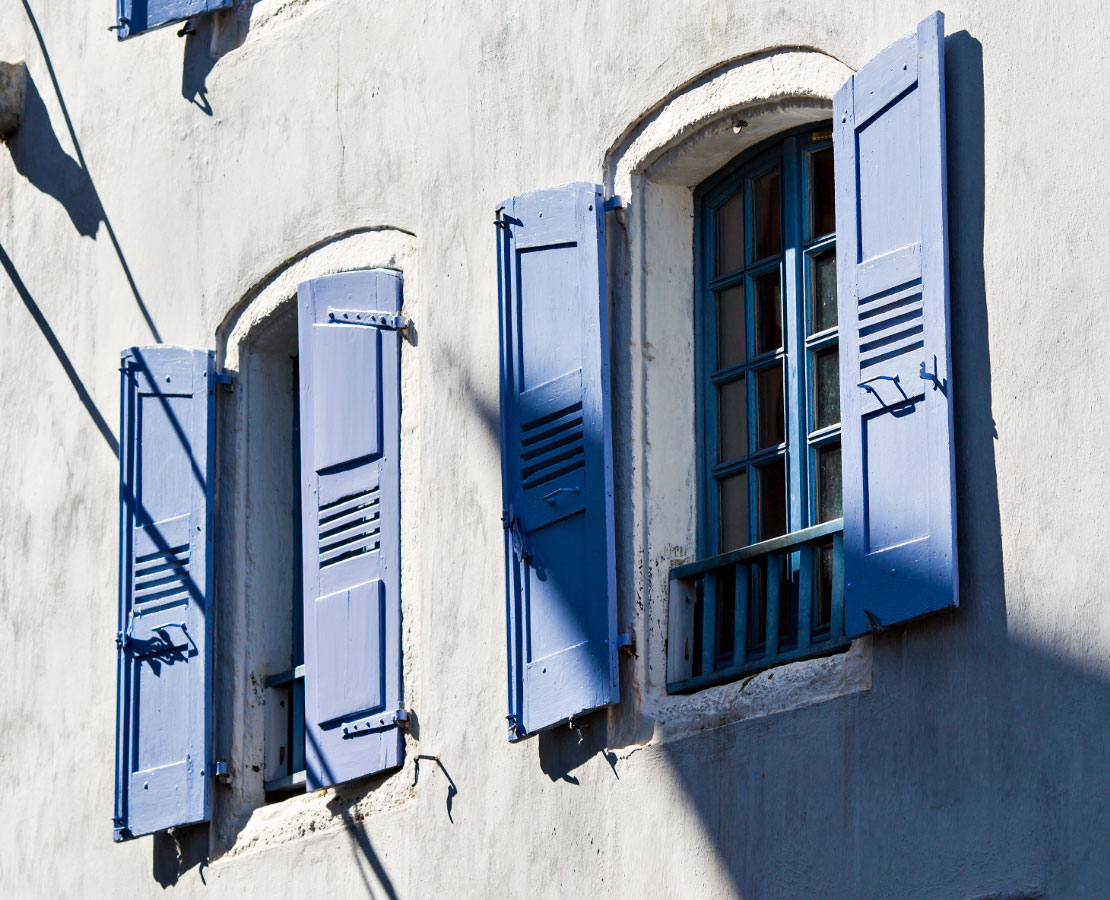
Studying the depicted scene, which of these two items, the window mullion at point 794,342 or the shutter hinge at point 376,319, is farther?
the shutter hinge at point 376,319

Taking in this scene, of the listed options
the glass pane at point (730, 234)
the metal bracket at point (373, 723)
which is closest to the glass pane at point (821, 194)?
the glass pane at point (730, 234)

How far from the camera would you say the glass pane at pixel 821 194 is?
7109 mm

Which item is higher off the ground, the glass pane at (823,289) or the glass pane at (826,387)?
the glass pane at (823,289)

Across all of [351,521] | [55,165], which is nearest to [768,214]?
[351,521]

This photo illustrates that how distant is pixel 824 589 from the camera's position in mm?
6707

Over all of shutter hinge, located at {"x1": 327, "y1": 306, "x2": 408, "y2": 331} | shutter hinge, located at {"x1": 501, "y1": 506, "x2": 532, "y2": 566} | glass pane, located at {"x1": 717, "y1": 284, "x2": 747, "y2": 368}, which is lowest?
shutter hinge, located at {"x1": 501, "y1": 506, "x2": 532, "y2": 566}

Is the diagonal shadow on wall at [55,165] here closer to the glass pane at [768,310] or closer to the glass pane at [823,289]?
the glass pane at [768,310]

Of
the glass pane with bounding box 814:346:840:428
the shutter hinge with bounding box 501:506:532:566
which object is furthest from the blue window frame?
the shutter hinge with bounding box 501:506:532:566

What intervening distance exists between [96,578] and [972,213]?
419 centimetres

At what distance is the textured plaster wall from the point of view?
5.98 meters

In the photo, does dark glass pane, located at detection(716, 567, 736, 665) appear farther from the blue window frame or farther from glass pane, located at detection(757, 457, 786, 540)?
glass pane, located at detection(757, 457, 786, 540)

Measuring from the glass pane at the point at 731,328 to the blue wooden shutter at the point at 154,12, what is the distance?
283cm

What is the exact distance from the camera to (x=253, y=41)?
9.15 meters

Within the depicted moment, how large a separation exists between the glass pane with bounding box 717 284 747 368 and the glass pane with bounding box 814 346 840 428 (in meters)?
0.36
